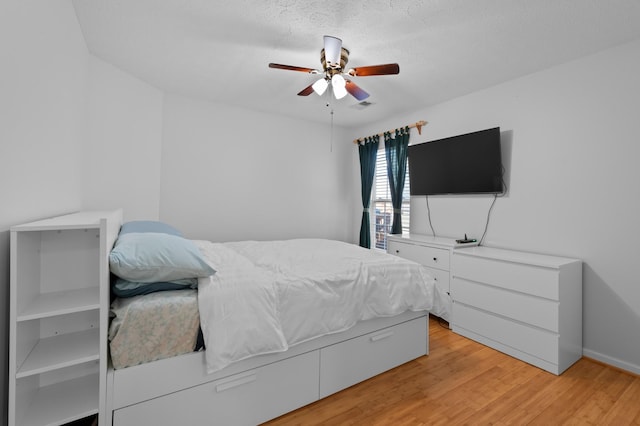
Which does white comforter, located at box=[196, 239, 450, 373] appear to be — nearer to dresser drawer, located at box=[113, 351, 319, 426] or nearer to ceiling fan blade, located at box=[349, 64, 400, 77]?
dresser drawer, located at box=[113, 351, 319, 426]

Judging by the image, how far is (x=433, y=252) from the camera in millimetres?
3148

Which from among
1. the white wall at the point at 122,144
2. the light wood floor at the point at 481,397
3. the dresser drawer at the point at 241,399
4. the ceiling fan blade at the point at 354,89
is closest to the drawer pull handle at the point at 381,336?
the light wood floor at the point at 481,397

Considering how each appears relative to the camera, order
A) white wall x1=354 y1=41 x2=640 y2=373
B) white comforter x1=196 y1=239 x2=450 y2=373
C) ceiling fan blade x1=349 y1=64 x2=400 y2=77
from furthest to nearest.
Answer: white wall x1=354 y1=41 x2=640 y2=373 → ceiling fan blade x1=349 y1=64 x2=400 y2=77 → white comforter x1=196 y1=239 x2=450 y2=373

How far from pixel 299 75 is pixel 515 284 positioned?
9.05 feet

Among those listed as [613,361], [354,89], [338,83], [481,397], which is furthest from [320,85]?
[613,361]

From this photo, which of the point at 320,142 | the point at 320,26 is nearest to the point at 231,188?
the point at 320,142

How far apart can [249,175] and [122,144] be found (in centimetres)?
150

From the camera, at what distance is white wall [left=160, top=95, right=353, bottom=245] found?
3.56 metres

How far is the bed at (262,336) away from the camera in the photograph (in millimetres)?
1358

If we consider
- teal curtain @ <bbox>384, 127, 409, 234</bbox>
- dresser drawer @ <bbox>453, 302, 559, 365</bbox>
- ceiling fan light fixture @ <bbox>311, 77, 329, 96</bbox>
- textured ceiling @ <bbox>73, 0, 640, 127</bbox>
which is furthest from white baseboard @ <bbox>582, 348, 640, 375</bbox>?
ceiling fan light fixture @ <bbox>311, 77, 329, 96</bbox>

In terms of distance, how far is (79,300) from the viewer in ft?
4.22

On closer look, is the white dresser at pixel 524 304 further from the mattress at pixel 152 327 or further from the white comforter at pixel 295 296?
the mattress at pixel 152 327

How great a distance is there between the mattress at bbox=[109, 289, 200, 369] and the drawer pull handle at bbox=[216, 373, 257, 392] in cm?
26

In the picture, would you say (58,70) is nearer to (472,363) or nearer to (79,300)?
(79,300)
